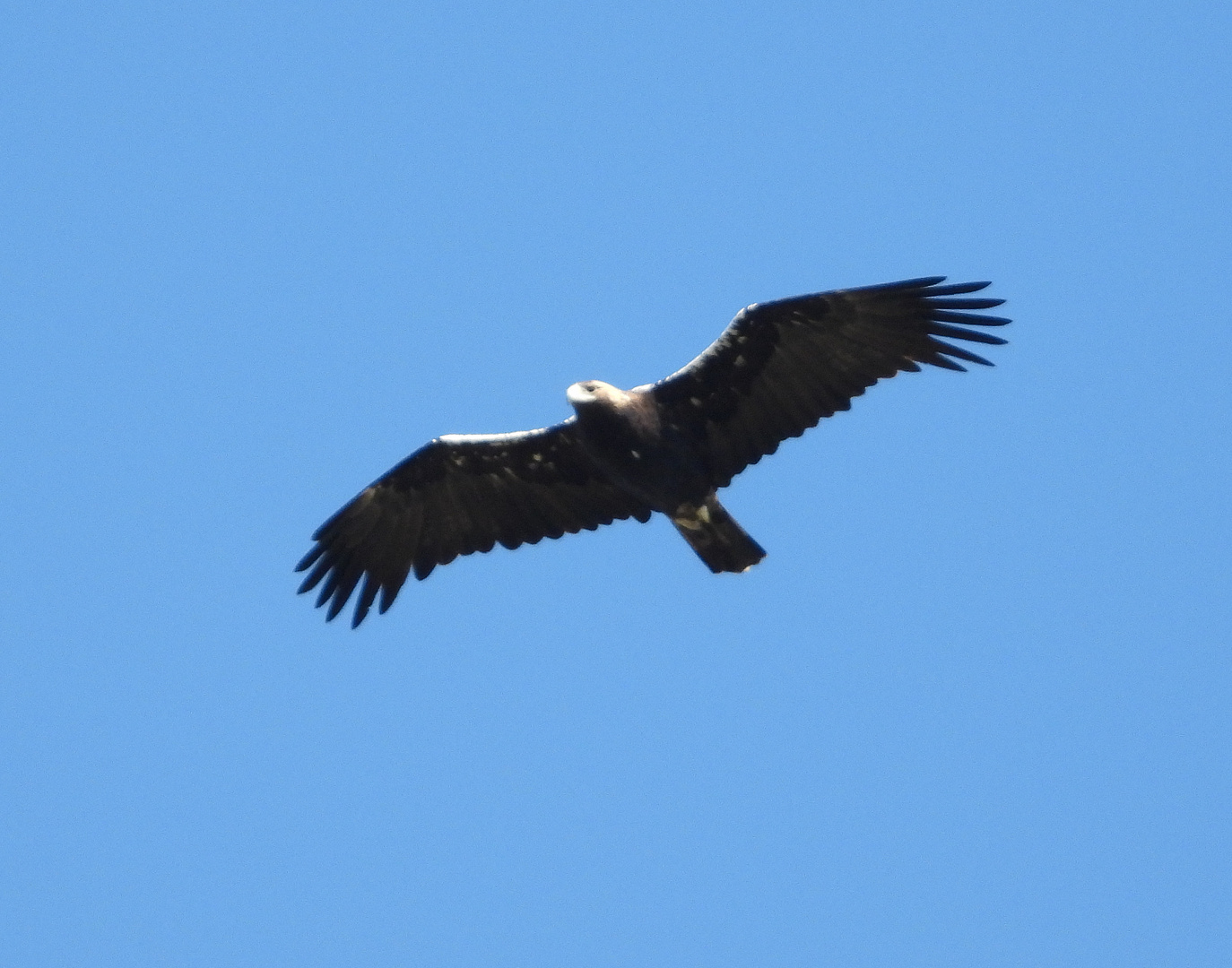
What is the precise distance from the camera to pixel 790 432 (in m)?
13.5

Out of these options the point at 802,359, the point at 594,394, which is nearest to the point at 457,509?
the point at 594,394

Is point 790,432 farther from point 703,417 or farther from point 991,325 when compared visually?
point 991,325

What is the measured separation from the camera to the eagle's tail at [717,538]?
13.6m

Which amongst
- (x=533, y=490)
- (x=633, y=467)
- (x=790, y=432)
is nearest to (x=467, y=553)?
(x=533, y=490)

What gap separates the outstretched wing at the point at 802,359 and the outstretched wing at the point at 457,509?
3.32 feet

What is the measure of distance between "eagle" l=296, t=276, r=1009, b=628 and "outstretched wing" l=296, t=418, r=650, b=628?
0.5 inches

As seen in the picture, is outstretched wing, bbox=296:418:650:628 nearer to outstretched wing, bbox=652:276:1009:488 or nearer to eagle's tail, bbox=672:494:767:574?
eagle's tail, bbox=672:494:767:574

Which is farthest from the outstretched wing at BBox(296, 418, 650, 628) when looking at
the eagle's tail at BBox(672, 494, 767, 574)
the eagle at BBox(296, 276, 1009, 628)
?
the eagle's tail at BBox(672, 494, 767, 574)

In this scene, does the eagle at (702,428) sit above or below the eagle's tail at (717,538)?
above

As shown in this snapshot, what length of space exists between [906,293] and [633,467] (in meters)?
2.51

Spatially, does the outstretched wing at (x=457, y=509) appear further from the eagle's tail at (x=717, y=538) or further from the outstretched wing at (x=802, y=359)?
the outstretched wing at (x=802, y=359)

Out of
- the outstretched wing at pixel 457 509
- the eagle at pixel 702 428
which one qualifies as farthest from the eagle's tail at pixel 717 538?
the outstretched wing at pixel 457 509

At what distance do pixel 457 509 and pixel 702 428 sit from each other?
2.36 meters

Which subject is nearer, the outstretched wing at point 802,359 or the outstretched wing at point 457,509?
the outstretched wing at point 802,359
